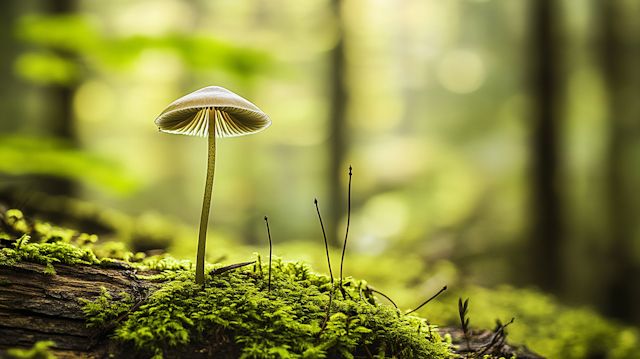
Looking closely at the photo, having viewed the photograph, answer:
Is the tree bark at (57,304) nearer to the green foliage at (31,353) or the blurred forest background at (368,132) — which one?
the green foliage at (31,353)

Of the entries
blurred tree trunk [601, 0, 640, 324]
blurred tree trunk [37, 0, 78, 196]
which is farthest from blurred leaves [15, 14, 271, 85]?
blurred tree trunk [601, 0, 640, 324]

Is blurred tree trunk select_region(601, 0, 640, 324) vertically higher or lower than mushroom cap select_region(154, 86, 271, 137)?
higher

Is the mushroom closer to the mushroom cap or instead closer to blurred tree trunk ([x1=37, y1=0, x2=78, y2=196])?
the mushroom cap

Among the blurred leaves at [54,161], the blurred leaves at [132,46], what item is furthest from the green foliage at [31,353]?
the blurred leaves at [132,46]

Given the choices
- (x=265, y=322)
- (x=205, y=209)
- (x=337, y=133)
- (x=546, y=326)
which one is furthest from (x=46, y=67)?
(x=546, y=326)

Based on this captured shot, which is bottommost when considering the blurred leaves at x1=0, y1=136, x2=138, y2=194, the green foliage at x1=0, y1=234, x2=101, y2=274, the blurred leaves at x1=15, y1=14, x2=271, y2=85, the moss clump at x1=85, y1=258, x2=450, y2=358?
the moss clump at x1=85, y1=258, x2=450, y2=358

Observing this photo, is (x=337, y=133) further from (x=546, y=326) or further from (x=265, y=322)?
(x=265, y=322)
